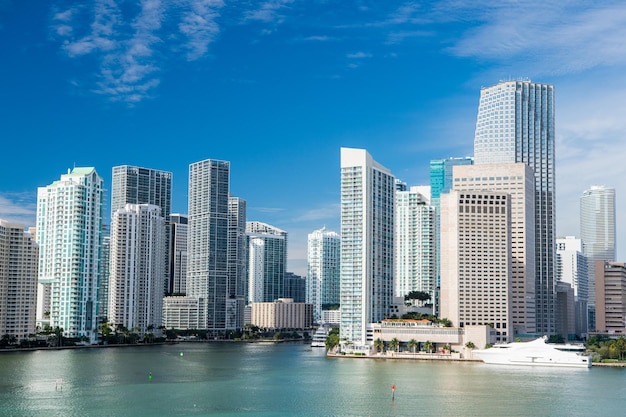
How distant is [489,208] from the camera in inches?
6944

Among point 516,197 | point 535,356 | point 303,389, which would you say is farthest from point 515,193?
point 303,389

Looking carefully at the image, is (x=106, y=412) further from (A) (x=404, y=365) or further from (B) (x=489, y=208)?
(B) (x=489, y=208)

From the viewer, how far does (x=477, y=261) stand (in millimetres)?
174250

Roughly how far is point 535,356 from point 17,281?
11791 cm

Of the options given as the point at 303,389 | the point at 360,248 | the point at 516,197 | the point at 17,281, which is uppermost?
the point at 516,197

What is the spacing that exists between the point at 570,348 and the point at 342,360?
44.2 m

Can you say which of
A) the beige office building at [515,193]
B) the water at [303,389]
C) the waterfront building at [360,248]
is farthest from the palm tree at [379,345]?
the beige office building at [515,193]

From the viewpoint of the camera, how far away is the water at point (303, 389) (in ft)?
275

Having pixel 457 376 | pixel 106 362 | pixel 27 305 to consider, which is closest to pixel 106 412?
pixel 457 376

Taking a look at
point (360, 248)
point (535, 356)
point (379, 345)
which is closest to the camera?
point (535, 356)

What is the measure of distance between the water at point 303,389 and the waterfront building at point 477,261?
2885 cm

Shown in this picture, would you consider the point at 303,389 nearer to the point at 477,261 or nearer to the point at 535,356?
the point at 535,356

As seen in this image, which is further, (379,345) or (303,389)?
(379,345)

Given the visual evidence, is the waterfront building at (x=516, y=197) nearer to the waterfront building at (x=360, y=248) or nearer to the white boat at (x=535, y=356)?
the waterfront building at (x=360, y=248)
